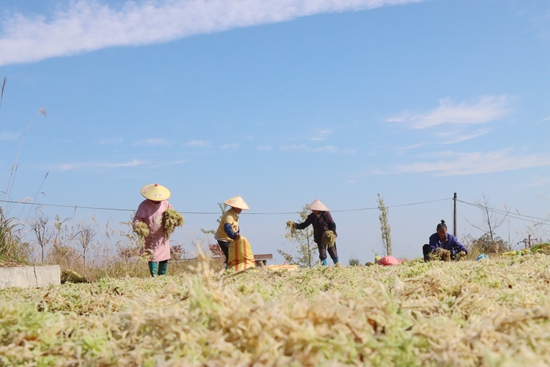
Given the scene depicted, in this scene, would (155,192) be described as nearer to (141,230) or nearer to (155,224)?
(155,224)

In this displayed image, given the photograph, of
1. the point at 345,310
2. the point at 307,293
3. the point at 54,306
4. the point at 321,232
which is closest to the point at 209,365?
the point at 345,310

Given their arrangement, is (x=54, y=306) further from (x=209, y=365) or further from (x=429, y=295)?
(x=209, y=365)

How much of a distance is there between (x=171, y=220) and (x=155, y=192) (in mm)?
747

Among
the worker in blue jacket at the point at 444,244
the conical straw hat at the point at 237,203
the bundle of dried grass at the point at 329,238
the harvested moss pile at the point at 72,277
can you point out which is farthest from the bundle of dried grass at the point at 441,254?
the harvested moss pile at the point at 72,277

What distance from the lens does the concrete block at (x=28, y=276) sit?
929 cm

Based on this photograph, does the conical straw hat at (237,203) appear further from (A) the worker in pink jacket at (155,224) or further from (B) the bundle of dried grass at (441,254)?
(B) the bundle of dried grass at (441,254)

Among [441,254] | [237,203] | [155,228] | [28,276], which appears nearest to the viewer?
[28,276]

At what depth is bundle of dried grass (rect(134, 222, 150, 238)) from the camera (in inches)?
441

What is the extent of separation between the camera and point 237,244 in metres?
11.3

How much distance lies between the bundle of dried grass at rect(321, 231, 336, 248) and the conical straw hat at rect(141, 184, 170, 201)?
476 centimetres

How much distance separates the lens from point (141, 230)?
11211mm

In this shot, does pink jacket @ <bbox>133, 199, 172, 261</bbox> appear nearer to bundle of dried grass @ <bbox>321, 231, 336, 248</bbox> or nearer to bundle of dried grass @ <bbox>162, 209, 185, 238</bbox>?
bundle of dried grass @ <bbox>162, 209, 185, 238</bbox>

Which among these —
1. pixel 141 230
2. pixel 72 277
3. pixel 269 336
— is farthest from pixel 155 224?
pixel 269 336

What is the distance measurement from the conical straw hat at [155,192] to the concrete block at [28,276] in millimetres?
2343
